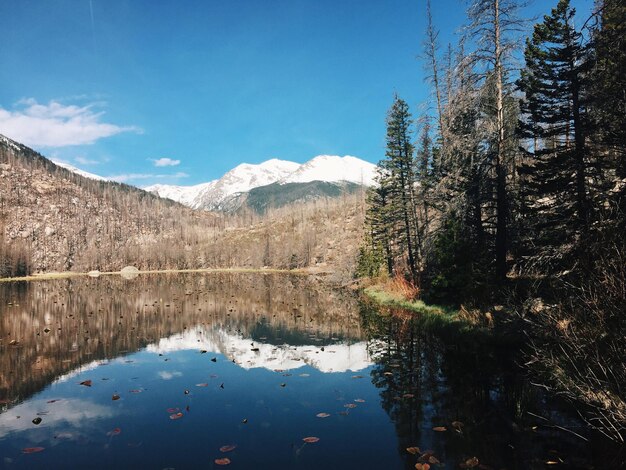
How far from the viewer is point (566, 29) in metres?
15.4

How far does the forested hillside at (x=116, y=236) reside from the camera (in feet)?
385

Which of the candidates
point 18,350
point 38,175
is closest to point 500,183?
point 18,350

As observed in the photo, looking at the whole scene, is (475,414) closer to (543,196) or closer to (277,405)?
(277,405)

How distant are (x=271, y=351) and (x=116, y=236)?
180662 millimetres

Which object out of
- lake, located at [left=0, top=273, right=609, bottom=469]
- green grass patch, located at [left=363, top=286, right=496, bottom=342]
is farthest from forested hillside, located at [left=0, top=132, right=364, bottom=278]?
lake, located at [left=0, top=273, right=609, bottom=469]

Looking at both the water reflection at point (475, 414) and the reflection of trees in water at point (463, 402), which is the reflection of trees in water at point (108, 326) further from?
the water reflection at point (475, 414)

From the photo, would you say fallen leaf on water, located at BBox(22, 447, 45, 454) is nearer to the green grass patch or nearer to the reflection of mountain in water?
the reflection of mountain in water

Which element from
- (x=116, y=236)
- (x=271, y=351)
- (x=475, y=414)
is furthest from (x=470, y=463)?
(x=116, y=236)

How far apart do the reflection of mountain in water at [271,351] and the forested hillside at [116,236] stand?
7771 centimetres

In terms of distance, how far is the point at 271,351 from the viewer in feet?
47.3

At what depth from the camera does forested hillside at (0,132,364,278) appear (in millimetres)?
117500

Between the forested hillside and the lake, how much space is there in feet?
264

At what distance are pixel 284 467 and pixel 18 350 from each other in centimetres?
1326

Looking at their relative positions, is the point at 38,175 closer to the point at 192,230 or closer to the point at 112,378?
the point at 192,230
